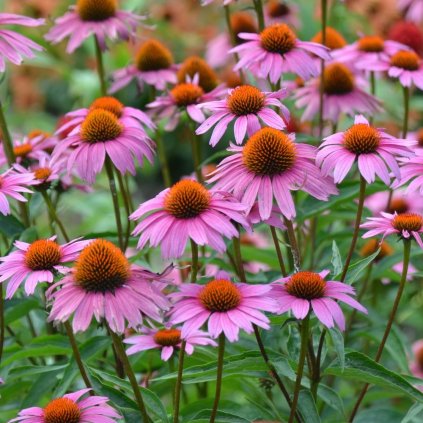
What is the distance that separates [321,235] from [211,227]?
745 mm

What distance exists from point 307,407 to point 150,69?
97 centimetres

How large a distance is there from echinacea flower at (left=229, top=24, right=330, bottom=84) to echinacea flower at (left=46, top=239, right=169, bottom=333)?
0.53m

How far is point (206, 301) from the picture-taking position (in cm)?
104

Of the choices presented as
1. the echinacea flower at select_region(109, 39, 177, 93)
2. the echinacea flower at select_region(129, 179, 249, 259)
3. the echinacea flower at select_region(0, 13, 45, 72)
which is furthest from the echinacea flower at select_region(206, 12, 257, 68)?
the echinacea flower at select_region(129, 179, 249, 259)

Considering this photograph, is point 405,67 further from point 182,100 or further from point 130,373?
point 130,373

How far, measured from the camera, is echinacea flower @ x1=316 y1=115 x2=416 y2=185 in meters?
1.14

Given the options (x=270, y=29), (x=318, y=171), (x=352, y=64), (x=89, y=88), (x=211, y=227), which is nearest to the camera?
(x=211, y=227)

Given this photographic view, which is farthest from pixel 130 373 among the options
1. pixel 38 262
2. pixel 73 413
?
pixel 38 262

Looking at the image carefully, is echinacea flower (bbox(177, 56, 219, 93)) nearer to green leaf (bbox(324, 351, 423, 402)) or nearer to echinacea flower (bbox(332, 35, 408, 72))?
echinacea flower (bbox(332, 35, 408, 72))

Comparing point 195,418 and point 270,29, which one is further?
point 270,29

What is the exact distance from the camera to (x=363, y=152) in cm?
118

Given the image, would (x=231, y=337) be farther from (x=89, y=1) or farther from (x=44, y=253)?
(x=89, y=1)

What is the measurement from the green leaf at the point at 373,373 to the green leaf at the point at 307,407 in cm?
4

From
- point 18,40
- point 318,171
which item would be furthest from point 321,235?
point 18,40
